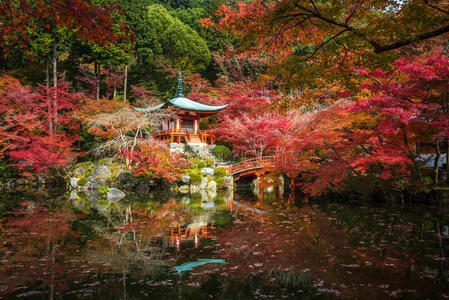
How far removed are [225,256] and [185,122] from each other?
56.3ft

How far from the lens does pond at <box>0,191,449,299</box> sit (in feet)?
9.57

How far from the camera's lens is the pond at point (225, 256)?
9.57 feet

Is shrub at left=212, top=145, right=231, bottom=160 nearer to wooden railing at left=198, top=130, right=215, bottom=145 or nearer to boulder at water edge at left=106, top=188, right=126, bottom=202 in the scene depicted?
wooden railing at left=198, top=130, right=215, bottom=145

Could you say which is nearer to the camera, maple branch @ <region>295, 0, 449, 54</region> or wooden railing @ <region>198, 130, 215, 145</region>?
maple branch @ <region>295, 0, 449, 54</region>

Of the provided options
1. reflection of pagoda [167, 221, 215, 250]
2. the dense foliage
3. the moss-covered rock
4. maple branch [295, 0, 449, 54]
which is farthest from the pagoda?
maple branch [295, 0, 449, 54]

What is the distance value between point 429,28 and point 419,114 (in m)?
3.74

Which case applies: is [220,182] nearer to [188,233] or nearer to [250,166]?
[250,166]

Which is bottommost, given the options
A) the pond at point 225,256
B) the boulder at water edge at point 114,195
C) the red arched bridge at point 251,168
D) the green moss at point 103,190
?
the pond at point 225,256

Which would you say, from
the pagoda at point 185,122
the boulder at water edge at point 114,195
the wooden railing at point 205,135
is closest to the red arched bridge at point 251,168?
the wooden railing at point 205,135

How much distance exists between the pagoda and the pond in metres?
12.7

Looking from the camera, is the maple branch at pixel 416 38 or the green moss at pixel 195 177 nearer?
the maple branch at pixel 416 38

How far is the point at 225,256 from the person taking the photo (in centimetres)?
397

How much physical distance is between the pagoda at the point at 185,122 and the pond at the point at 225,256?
1267 centimetres

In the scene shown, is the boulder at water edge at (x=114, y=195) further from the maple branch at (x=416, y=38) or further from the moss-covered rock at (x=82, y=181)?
the maple branch at (x=416, y=38)
